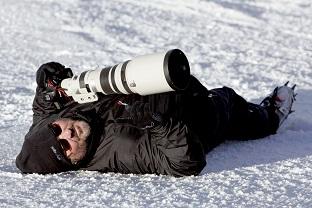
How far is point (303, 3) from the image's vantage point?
964 cm

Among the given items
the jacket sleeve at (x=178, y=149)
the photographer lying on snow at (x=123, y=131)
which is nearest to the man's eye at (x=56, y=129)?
the photographer lying on snow at (x=123, y=131)

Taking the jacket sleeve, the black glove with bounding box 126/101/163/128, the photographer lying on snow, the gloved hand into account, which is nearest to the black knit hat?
the photographer lying on snow

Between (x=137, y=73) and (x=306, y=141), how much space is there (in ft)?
4.97

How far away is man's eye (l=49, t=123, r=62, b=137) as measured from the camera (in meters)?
3.83

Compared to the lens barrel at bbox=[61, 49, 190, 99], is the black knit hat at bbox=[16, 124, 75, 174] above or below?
below

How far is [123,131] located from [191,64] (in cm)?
281

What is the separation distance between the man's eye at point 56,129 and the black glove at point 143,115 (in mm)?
436

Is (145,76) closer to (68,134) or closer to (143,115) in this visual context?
(143,115)

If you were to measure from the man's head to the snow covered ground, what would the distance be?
69 millimetres

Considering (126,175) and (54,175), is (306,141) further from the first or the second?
(54,175)

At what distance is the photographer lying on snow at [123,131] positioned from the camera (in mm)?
3623

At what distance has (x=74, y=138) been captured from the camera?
3.80 metres

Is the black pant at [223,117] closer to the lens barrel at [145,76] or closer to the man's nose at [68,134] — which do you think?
the lens barrel at [145,76]

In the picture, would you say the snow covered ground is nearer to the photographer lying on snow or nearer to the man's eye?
the photographer lying on snow
